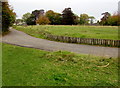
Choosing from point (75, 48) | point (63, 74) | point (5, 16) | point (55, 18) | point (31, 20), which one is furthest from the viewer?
point (31, 20)

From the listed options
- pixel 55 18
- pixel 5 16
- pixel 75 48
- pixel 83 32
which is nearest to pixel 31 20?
pixel 55 18

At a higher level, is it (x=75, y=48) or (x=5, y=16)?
(x=5, y=16)

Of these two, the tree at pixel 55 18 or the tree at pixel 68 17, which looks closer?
Result: the tree at pixel 68 17

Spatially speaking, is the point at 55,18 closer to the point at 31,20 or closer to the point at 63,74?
the point at 31,20

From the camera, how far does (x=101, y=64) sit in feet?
23.3

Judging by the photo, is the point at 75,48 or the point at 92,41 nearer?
the point at 75,48

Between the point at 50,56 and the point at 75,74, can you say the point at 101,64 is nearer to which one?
the point at 75,74

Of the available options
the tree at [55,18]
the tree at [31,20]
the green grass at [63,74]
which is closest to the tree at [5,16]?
the green grass at [63,74]

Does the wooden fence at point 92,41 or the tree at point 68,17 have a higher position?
the tree at point 68,17

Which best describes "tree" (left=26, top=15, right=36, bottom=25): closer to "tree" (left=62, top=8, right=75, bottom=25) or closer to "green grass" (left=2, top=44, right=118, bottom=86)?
"tree" (left=62, top=8, right=75, bottom=25)

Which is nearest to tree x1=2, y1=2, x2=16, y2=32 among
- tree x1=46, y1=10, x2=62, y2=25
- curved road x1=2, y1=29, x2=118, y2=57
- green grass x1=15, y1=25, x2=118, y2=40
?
green grass x1=15, y1=25, x2=118, y2=40

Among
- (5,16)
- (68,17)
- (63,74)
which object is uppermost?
(68,17)

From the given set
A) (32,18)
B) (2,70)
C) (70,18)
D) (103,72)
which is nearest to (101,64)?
(103,72)

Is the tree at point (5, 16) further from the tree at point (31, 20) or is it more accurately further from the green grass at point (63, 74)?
the tree at point (31, 20)
